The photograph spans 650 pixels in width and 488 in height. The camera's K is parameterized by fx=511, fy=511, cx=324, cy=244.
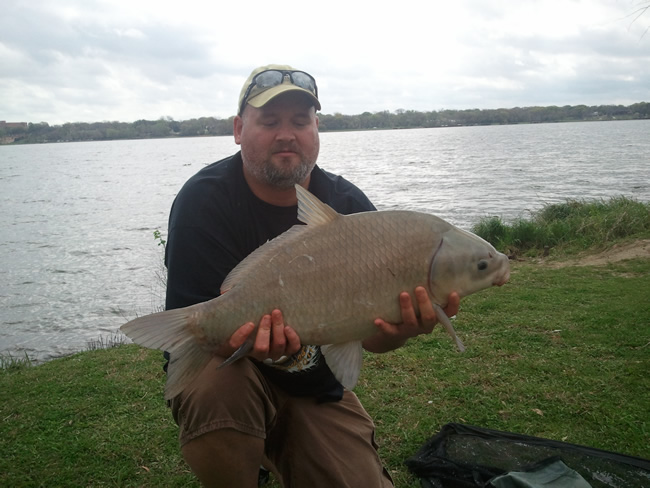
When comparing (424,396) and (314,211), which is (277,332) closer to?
(314,211)

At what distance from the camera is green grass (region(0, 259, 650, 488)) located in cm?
297

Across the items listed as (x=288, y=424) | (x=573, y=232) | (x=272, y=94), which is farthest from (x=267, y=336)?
(x=573, y=232)

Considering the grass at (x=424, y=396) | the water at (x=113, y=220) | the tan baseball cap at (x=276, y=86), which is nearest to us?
the tan baseball cap at (x=276, y=86)

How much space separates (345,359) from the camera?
207cm

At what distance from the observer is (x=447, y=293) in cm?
205

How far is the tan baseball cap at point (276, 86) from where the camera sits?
2.67m

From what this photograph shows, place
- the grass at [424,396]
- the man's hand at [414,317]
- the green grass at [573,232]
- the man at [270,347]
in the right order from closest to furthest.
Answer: the man's hand at [414,317] < the man at [270,347] < the grass at [424,396] < the green grass at [573,232]

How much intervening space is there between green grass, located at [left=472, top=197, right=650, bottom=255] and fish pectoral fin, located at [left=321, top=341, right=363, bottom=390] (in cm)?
788

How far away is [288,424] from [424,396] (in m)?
1.43

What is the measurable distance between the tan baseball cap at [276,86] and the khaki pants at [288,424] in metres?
1.35

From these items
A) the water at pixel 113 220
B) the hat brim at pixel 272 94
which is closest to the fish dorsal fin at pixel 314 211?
the hat brim at pixel 272 94

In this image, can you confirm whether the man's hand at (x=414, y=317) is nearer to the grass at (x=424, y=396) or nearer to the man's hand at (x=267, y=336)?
the man's hand at (x=267, y=336)

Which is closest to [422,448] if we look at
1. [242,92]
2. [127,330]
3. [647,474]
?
[647,474]

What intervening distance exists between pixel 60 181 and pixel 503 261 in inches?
1435
